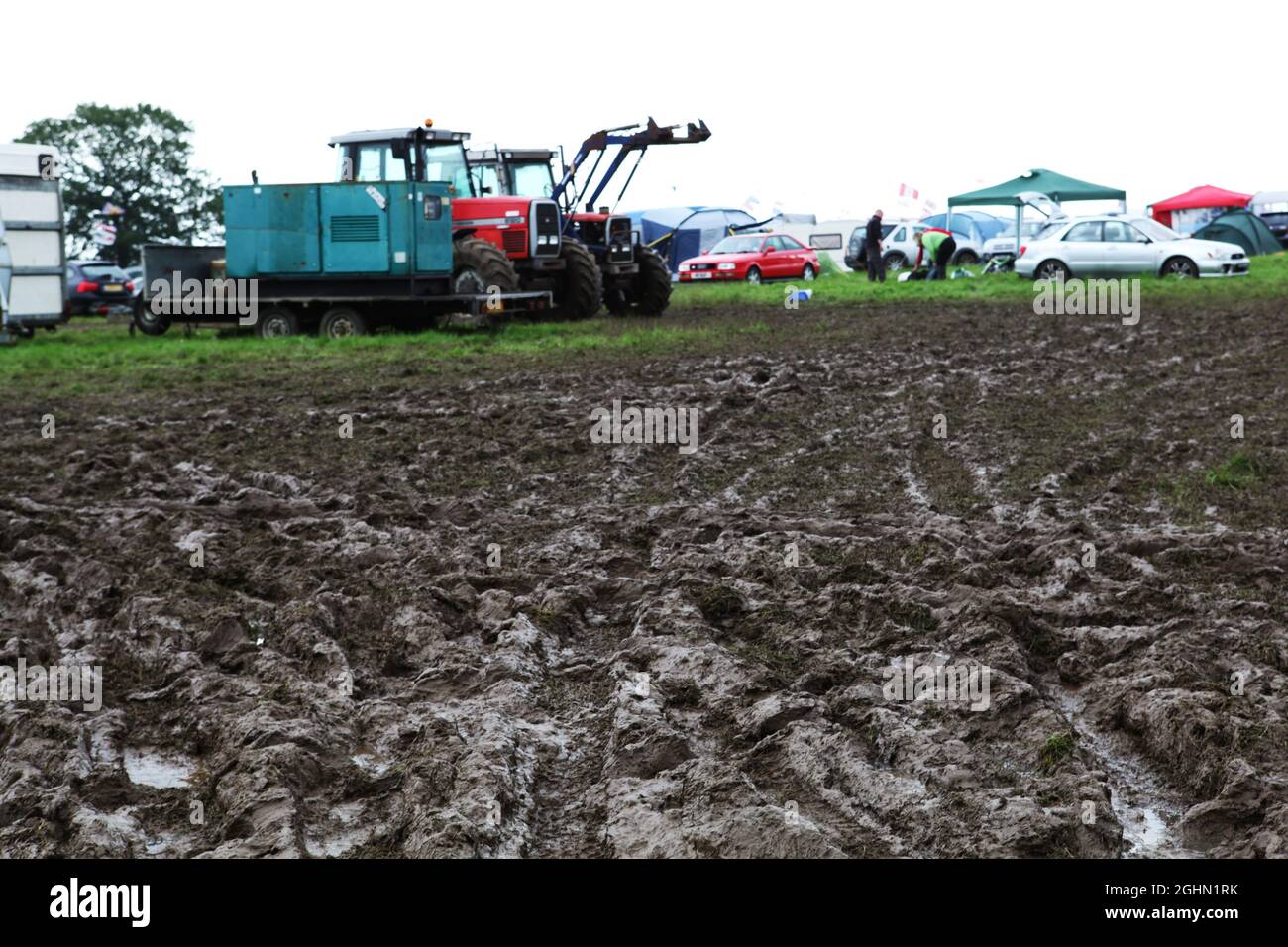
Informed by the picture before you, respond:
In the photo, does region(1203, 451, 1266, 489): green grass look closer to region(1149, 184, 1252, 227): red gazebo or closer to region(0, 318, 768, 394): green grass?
region(0, 318, 768, 394): green grass

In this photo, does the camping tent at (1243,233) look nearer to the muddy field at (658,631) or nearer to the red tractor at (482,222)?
the red tractor at (482,222)

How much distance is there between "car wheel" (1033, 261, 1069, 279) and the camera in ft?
89.5

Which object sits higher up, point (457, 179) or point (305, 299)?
point (457, 179)

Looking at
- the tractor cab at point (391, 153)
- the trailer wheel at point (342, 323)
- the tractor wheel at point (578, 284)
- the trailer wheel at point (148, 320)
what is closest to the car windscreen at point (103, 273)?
the trailer wheel at point (148, 320)

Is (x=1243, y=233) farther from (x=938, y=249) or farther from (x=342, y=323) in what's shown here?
(x=342, y=323)

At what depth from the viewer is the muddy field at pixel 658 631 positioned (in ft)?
14.1

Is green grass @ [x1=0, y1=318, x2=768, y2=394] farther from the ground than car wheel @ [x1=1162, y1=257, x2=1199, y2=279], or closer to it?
closer to it

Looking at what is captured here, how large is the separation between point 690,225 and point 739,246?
6.23 metres

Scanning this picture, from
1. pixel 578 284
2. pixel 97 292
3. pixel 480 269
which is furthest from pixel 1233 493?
pixel 97 292

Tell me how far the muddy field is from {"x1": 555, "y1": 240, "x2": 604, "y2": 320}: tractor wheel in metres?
9.20

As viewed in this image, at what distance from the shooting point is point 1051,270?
90.1 feet

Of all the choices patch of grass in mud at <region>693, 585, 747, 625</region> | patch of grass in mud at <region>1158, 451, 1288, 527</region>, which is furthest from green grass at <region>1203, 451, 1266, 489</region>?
patch of grass in mud at <region>693, 585, 747, 625</region>
